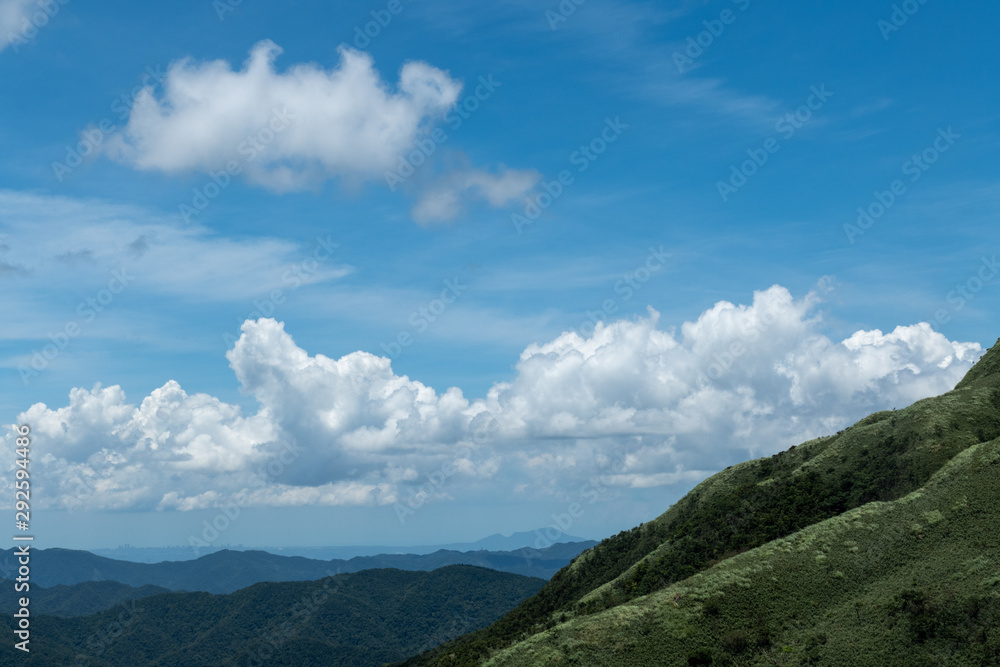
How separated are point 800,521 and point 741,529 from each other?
34.1ft

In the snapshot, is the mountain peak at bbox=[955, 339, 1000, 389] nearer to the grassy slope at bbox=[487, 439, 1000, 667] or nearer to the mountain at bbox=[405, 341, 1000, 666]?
the mountain at bbox=[405, 341, 1000, 666]

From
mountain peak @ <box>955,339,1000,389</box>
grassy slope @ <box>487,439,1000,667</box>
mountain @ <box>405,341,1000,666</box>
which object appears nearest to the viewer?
grassy slope @ <box>487,439,1000,667</box>

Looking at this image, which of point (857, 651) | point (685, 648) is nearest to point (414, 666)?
point (685, 648)

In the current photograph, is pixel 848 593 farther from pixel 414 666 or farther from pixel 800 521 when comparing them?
pixel 414 666

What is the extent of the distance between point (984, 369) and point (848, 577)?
7335cm

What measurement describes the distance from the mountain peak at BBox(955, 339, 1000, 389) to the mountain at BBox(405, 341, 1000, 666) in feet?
43.2

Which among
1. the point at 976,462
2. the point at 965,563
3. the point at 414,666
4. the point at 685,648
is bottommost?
the point at 414,666

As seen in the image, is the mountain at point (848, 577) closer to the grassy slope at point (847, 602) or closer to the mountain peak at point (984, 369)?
the grassy slope at point (847, 602)

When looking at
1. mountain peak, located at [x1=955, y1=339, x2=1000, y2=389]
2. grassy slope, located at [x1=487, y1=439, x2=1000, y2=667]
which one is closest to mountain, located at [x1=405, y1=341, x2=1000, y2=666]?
grassy slope, located at [x1=487, y1=439, x2=1000, y2=667]

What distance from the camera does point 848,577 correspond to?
76.5 metres

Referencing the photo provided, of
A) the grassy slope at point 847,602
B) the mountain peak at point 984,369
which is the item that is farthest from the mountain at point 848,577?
the mountain peak at point 984,369

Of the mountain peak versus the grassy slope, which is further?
the mountain peak

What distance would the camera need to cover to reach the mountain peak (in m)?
123

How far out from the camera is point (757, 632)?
71.2 metres
